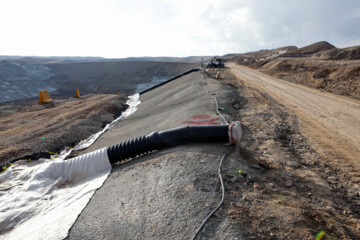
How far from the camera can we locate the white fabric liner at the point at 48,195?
14.1ft

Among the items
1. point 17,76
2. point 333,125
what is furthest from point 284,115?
point 17,76

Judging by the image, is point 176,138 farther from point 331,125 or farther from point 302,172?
point 331,125

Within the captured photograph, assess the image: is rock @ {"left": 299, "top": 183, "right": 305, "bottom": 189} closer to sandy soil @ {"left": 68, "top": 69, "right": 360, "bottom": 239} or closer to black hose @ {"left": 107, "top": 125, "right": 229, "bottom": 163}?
sandy soil @ {"left": 68, "top": 69, "right": 360, "bottom": 239}

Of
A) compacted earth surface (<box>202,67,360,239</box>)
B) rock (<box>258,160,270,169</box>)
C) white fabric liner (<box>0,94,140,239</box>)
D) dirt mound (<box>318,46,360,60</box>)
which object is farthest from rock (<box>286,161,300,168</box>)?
dirt mound (<box>318,46,360,60</box>)

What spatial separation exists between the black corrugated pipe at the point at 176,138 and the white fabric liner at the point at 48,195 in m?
0.51

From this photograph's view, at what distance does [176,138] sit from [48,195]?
143 inches

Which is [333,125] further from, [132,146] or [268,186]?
[132,146]

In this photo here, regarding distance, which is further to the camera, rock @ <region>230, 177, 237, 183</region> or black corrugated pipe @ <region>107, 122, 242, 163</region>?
black corrugated pipe @ <region>107, 122, 242, 163</region>

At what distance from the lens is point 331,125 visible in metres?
7.87

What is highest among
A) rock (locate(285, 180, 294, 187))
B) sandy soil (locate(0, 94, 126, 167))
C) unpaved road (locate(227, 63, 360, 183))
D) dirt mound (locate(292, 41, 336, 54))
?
dirt mound (locate(292, 41, 336, 54))

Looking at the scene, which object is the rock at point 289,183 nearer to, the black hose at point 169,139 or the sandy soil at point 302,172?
the sandy soil at point 302,172

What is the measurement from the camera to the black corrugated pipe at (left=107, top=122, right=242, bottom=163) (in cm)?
582

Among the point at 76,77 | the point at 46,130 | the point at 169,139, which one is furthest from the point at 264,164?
the point at 76,77

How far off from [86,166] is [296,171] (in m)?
5.59
